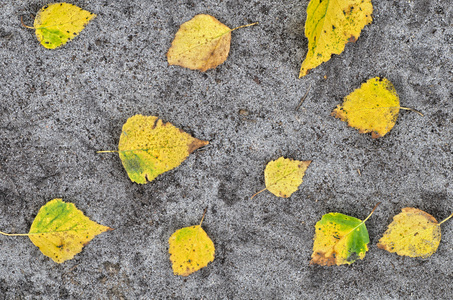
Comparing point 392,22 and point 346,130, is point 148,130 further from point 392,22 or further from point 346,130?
point 392,22

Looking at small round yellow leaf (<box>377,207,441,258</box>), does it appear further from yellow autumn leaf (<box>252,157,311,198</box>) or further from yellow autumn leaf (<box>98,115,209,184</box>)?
yellow autumn leaf (<box>98,115,209,184</box>)

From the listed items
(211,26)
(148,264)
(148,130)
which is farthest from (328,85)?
(148,264)

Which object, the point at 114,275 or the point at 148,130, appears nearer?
the point at 148,130

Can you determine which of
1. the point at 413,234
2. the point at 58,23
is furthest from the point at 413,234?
the point at 58,23

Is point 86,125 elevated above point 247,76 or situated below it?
below

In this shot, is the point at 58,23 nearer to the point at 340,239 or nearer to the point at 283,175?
the point at 283,175

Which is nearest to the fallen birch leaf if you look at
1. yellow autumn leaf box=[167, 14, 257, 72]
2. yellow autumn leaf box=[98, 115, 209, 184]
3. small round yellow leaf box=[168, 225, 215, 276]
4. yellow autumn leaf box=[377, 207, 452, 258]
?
yellow autumn leaf box=[377, 207, 452, 258]
